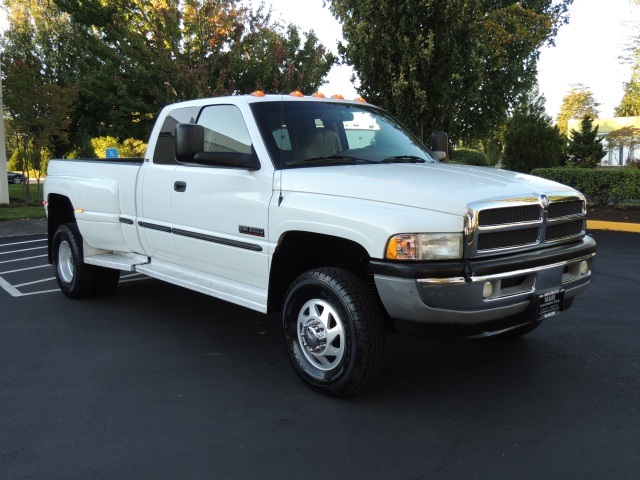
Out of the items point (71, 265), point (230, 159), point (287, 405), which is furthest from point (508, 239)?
point (71, 265)

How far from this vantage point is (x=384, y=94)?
13398 mm

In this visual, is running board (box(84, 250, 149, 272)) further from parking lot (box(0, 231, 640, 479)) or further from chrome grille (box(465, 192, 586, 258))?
chrome grille (box(465, 192, 586, 258))

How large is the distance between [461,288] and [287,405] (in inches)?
52.8

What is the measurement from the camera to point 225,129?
495 centimetres

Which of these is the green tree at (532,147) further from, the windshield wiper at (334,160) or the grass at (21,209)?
the windshield wiper at (334,160)

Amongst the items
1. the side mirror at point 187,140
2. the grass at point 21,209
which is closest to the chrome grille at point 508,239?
the side mirror at point 187,140

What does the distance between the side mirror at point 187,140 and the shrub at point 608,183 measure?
11.5 m

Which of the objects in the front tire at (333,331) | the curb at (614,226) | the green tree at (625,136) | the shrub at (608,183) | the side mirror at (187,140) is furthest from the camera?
the green tree at (625,136)

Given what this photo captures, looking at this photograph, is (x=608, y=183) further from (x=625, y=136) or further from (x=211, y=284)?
(x=211, y=284)

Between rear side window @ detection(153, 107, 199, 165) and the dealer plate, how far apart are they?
3.25m

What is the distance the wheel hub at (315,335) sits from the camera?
400 centimetres

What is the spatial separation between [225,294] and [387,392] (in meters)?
1.45

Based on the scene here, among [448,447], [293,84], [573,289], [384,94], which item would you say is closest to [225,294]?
[448,447]

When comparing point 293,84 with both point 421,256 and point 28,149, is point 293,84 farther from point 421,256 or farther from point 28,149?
point 421,256
